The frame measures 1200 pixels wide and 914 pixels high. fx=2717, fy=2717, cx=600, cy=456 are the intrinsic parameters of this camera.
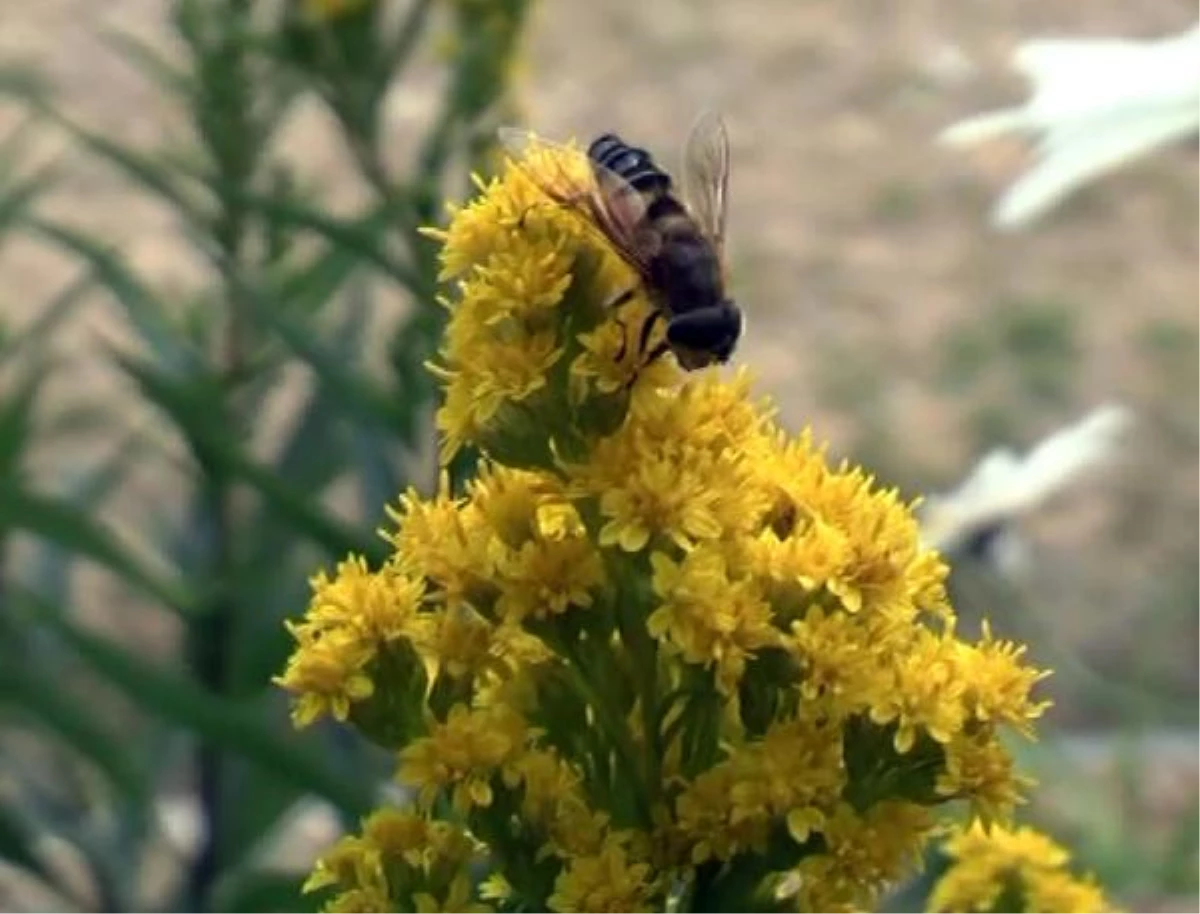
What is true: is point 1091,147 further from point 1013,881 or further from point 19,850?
point 19,850

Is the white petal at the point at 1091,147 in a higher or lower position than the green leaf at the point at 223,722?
lower

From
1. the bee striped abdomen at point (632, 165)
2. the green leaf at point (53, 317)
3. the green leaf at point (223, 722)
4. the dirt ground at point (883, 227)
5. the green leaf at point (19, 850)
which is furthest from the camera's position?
the dirt ground at point (883, 227)

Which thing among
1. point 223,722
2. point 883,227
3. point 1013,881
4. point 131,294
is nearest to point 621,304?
point 1013,881

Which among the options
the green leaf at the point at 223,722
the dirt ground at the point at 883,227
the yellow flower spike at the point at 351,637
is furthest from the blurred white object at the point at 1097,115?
the dirt ground at the point at 883,227

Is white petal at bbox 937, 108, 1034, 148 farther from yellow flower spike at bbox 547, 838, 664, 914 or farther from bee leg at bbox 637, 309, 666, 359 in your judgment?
yellow flower spike at bbox 547, 838, 664, 914

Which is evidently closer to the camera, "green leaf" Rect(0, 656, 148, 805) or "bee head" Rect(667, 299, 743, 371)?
"bee head" Rect(667, 299, 743, 371)

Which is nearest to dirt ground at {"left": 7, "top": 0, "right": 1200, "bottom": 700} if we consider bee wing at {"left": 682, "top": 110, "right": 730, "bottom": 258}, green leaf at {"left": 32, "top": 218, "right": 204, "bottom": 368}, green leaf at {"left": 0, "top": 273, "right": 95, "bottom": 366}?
green leaf at {"left": 0, "top": 273, "right": 95, "bottom": 366}

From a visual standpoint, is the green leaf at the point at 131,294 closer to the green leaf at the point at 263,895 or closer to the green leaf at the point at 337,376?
the green leaf at the point at 337,376
